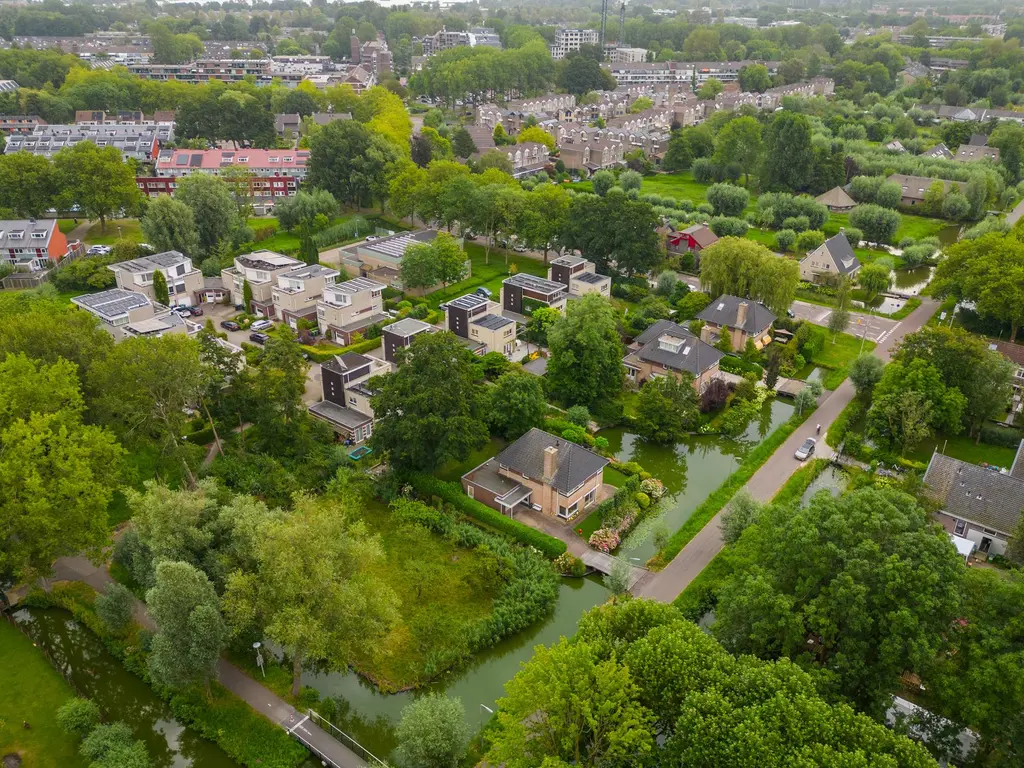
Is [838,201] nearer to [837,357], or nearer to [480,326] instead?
[837,357]

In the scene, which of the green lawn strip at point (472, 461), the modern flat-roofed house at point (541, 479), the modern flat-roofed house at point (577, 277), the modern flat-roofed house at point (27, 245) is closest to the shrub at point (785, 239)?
the modern flat-roofed house at point (577, 277)

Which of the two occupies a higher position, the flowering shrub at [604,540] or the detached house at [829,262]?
the detached house at [829,262]

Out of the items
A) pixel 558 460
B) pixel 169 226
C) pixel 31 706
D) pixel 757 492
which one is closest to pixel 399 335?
pixel 558 460

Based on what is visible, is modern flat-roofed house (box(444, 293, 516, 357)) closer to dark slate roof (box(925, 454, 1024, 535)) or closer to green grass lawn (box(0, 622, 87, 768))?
dark slate roof (box(925, 454, 1024, 535))

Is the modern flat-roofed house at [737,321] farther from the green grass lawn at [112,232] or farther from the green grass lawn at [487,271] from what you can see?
the green grass lawn at [112,232]

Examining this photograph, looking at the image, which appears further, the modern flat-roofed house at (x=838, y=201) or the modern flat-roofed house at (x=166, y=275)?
the modern flat-roofed house at (x=838, y=201)

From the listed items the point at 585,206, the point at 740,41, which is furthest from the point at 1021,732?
the point at 740,41
